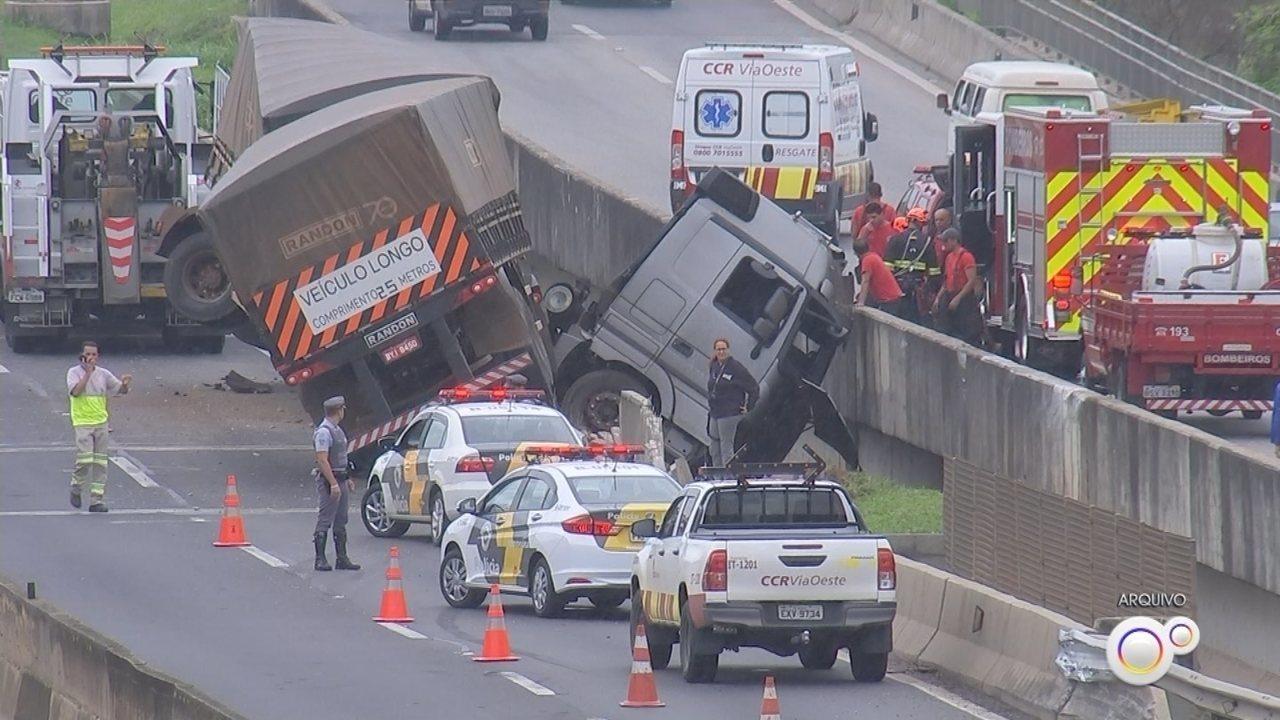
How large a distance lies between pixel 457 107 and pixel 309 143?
2.06m

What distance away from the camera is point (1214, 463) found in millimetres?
18531

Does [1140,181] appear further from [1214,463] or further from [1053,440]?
[1214,463]

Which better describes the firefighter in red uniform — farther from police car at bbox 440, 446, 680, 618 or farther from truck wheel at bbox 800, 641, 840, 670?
truck wheel at bbox 800, 641, 840, 670

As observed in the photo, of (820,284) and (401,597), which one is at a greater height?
(820,284)

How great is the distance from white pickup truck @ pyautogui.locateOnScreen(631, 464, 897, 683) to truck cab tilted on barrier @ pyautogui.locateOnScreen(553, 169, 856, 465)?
29.4ft

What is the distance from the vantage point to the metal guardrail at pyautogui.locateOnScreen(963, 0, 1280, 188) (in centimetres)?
4462

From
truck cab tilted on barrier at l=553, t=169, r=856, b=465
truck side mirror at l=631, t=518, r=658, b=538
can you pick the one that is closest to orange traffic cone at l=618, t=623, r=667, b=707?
truck side mirror at l=631, t=518, r=658, b=538

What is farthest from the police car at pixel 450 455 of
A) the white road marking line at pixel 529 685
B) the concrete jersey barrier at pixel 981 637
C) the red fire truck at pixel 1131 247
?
the white road marking line at pixel 529 685

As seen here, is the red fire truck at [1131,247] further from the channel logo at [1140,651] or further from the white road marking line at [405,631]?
the channel logo at [1140,651]

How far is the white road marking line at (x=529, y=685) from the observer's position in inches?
653

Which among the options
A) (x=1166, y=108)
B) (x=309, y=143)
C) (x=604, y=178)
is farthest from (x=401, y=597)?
(x=604, y=178)

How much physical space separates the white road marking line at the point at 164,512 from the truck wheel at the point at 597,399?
9.98 feet

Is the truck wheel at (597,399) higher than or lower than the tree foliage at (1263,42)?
lower

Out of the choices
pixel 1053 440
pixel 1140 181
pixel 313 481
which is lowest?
pixel 313 481
